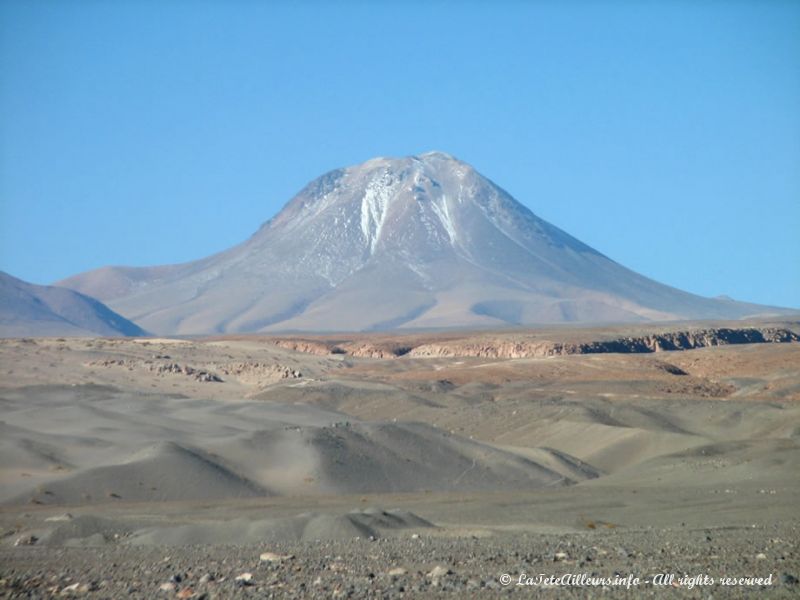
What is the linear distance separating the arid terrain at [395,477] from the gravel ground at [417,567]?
54 mm

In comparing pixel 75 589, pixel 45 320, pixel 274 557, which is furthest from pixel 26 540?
pixel 45 320

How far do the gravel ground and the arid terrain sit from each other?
0.18 feet

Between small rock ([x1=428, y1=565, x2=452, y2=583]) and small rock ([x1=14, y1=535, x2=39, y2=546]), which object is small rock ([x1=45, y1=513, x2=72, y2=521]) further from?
small rock ([x1=428, y1=565, x2=452, y2=583])

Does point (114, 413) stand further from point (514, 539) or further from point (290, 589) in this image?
point (290, 589)

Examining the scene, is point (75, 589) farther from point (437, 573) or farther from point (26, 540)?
point (26, 540)

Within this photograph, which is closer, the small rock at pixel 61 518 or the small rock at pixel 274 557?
the small rock at pixel 274 557

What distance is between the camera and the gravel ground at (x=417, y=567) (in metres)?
11.6

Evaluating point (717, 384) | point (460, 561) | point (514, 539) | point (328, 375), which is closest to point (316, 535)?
point (514, 539)

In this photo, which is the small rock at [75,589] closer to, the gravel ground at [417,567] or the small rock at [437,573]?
the gravel ground at [417,567]

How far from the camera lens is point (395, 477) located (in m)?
28.2

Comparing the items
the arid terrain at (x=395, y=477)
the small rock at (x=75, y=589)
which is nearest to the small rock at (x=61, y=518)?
the arid terrain at (x=395, y=477)

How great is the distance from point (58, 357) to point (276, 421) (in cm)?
2099

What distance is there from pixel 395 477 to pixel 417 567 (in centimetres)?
1514

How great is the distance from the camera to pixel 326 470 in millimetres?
27875
